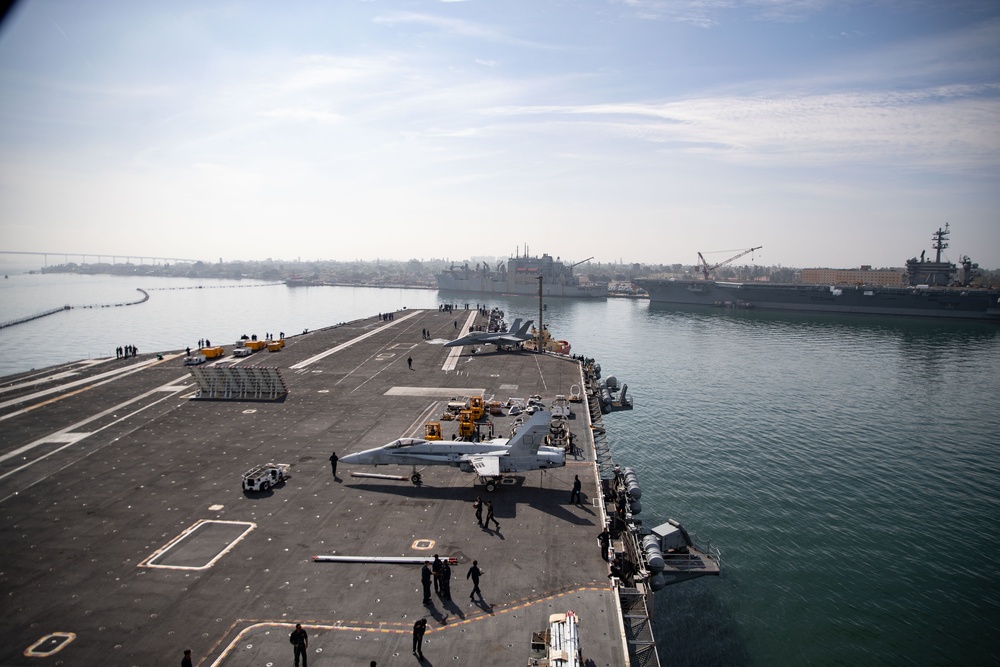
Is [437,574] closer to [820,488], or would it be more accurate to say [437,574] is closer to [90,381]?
[820,488]

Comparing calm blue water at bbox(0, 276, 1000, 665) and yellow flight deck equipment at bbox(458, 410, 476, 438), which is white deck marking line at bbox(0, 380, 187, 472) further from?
calm blue water at bbox(0, 276, 1000, 665)

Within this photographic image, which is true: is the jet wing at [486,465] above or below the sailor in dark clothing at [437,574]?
above

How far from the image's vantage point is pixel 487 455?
101 feet

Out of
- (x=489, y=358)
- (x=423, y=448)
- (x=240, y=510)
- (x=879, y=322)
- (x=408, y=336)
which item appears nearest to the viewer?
(x=240, y=510)

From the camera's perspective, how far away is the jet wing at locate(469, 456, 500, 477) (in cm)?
2917

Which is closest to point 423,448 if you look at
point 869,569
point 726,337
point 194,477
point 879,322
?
point 194,477

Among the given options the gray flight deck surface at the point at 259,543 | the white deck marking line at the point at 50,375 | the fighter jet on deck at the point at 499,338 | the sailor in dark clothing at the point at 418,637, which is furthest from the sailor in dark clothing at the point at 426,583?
the fighter jet on deck at the point at 499,338

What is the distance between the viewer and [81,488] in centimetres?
2944

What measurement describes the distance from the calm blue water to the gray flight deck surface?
28.4ft

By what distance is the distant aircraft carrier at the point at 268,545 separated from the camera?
704 inches

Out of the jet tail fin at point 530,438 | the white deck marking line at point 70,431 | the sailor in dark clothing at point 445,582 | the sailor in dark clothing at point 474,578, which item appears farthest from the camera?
the white deck marking line at point 70,431

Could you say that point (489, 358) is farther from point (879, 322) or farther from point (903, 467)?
point (879, 322)

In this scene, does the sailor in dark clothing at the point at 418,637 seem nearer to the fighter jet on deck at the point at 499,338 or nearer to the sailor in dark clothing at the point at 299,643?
the sailor in dark clothing at the point at 299,643

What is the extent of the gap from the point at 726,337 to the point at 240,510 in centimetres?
10424
